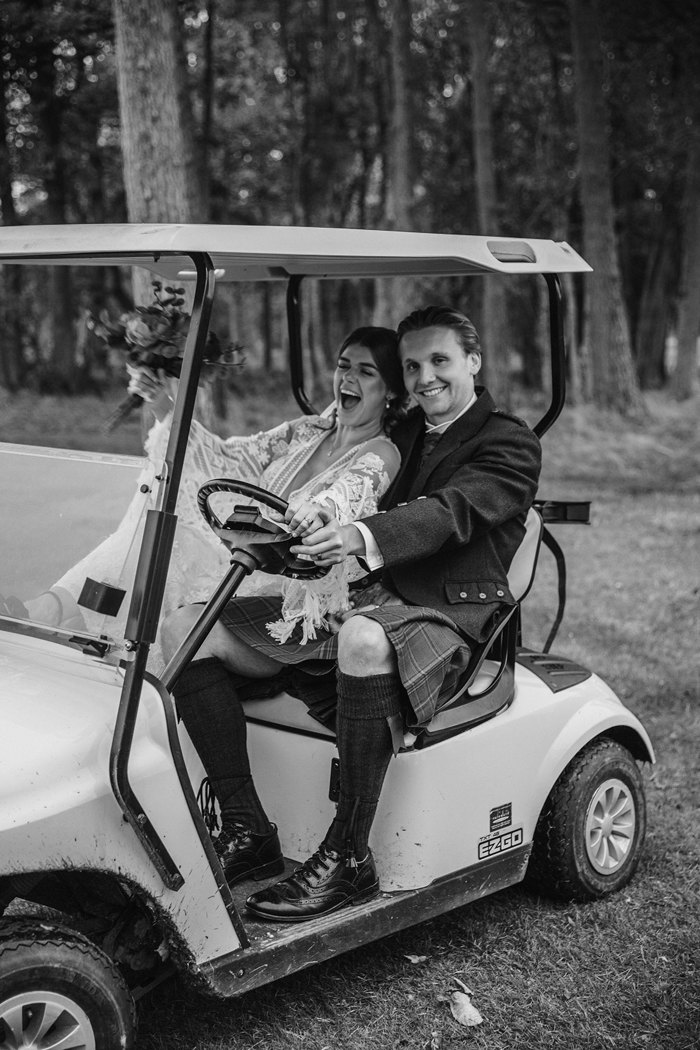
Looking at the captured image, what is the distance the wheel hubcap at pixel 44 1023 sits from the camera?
7.00ft

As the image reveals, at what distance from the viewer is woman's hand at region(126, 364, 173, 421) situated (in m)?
3.29

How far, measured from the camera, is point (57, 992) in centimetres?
218

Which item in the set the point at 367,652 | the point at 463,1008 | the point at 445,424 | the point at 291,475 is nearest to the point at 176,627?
the point at 367,652

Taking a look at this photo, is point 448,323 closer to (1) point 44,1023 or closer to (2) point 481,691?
(2) point 481,691

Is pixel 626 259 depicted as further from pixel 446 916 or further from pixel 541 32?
pixel 446 916

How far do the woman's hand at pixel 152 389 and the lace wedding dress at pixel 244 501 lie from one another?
60mm

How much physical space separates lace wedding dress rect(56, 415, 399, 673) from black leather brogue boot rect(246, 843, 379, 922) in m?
0.58

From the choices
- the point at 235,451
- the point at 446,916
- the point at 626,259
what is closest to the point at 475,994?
the point at 446,916

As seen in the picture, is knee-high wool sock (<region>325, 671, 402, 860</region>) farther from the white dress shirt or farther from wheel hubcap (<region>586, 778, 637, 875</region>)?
wheel hubcap (<region>586, 778, 637, 875</region>)

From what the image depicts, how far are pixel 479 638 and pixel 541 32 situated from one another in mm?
17923

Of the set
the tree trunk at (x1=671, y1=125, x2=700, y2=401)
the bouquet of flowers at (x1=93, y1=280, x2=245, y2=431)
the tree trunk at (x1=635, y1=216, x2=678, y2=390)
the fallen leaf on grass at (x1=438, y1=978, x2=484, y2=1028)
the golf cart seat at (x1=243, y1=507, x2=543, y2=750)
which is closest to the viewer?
the fallen leaf on grass at (x1=438, y1=978, x2=484, y2=1028)

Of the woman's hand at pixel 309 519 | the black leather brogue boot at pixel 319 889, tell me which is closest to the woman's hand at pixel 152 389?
the woman's hand at pixel 309 519

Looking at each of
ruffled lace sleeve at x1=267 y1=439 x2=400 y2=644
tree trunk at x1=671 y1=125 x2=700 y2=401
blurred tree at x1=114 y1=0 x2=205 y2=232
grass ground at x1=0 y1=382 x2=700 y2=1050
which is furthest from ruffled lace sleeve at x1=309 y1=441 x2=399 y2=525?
tree trunk at x1=671 y1=125 x2=700 y2=401

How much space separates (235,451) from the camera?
3662 mm
